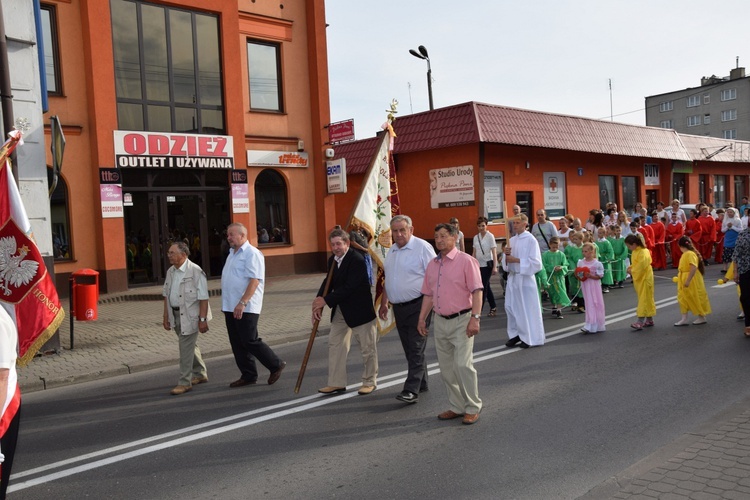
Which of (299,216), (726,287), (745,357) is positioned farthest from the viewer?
(299,216)

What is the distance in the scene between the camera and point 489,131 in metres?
20.8

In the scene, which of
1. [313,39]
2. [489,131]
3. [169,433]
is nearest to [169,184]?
[313,39]

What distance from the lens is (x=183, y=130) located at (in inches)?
687

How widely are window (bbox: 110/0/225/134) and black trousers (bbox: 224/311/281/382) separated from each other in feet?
35.4

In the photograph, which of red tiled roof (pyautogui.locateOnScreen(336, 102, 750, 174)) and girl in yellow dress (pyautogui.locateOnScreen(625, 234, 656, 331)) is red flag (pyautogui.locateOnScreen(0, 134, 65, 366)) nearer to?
girl in yellow dress (pyautogui.locateOnScreen(625, 234, 656, 331))

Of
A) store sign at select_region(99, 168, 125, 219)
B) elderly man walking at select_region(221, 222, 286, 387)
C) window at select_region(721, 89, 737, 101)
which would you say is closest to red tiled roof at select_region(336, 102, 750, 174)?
store sign at select_region(99, 168, 125, 219)

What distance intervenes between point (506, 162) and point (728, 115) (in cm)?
6168

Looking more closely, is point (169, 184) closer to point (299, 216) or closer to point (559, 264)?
point (299, 216)

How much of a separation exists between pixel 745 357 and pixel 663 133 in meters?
24.8

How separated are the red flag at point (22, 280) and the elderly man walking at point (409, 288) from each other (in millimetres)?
3446

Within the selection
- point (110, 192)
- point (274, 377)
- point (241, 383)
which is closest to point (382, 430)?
point (274, 377)

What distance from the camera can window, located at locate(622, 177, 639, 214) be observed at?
94.6ft

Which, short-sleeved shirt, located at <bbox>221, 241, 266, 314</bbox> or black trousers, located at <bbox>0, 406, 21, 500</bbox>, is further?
short-sleeved shirt, located at <bbox>221, 241, 266, 314</bbox>

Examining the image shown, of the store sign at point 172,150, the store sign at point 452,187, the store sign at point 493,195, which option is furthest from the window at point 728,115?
the store sign at point 172,150
